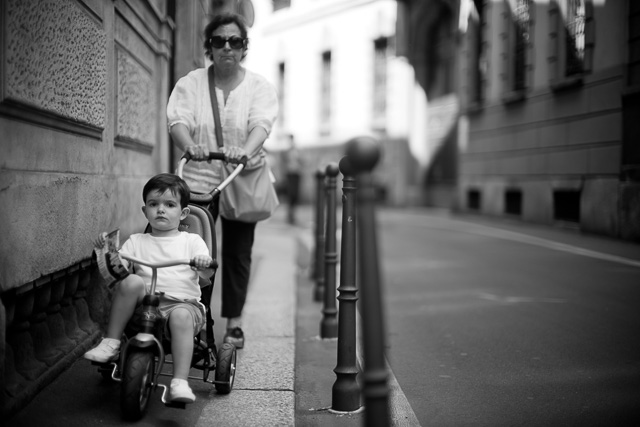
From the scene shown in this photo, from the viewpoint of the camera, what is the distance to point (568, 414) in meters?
3.83

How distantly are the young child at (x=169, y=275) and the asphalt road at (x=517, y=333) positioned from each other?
127 centimetres

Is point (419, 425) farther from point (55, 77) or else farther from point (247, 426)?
point (55, 77)

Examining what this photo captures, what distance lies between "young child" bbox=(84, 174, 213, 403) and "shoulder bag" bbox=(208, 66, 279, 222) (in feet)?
3.00

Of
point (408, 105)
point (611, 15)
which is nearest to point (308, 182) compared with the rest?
point (408, 105)

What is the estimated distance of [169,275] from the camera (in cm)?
364

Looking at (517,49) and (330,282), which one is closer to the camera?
(330,282)

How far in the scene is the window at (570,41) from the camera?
1209 centimetres

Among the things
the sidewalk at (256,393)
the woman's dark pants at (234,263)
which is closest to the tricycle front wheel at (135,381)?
the sidewalk at (256,393)

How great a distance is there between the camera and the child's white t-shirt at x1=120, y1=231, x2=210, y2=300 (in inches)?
143

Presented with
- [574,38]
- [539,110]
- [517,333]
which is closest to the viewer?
[517,333]

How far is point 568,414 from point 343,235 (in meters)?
1.44

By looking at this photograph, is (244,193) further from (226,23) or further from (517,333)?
(517,333)

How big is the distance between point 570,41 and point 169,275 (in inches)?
441

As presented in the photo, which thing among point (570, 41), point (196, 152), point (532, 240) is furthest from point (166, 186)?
point (570, 41)
